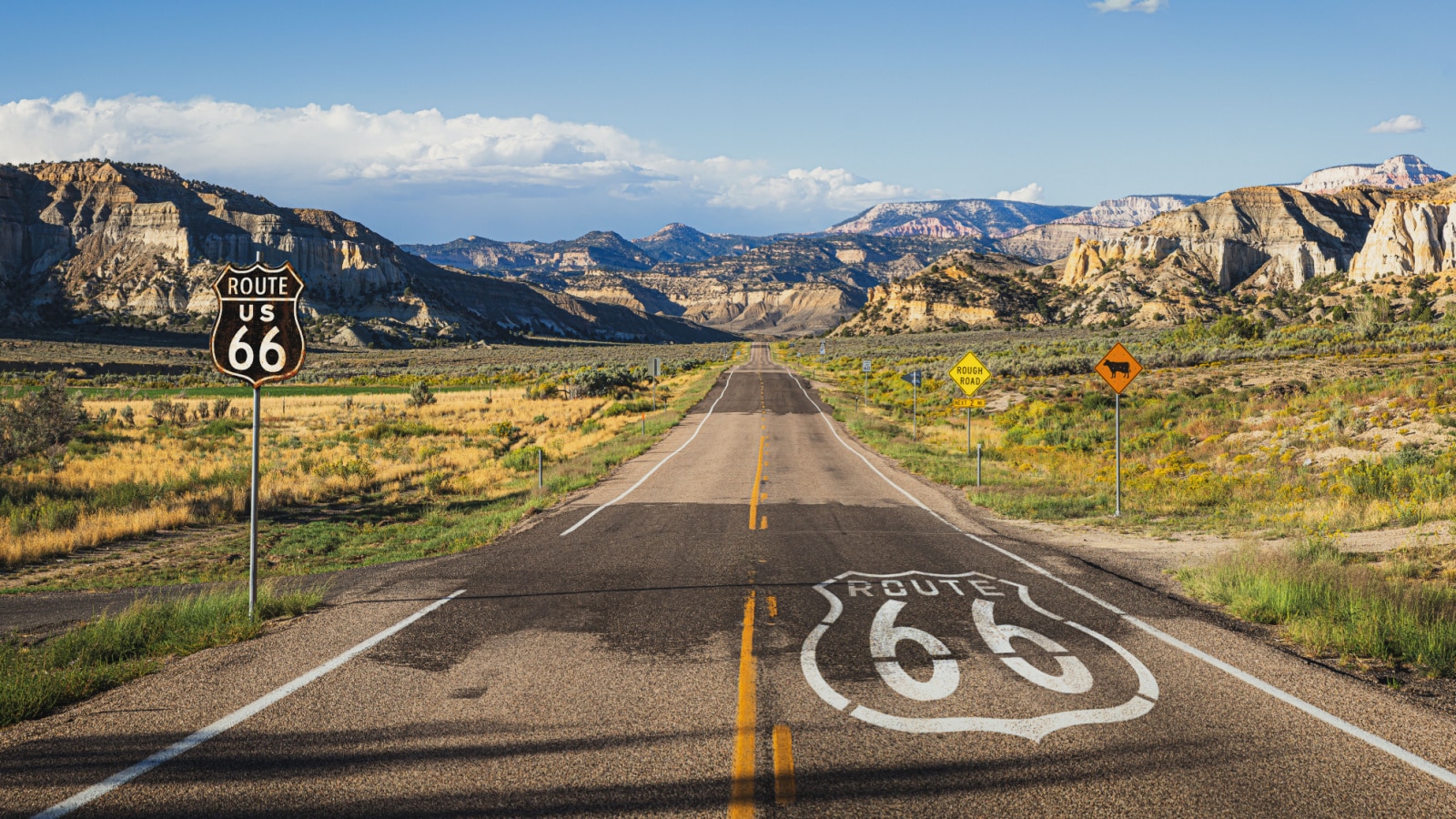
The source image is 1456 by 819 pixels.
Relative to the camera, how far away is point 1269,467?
1933 cm

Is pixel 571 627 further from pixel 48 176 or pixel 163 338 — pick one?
pixel 48 176

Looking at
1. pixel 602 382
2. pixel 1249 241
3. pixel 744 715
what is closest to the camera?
pixel 744 715

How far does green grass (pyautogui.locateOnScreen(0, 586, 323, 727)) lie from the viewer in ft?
18.0

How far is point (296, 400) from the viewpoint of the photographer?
54.2 metres

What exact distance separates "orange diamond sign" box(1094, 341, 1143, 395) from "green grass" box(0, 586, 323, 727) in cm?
1395

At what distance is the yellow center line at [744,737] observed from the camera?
4.07 meters

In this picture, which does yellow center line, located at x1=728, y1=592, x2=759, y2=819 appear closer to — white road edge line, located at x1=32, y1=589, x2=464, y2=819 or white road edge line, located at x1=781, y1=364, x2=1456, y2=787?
white road edge line, located at x1=32, y1=589, x2=464, y2=819

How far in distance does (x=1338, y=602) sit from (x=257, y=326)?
10.4 meters

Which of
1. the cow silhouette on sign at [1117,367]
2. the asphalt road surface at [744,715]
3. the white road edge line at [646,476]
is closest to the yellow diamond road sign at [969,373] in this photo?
the cow silhouette on sign at [1117,367]

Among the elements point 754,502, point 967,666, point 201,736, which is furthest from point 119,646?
point 754,502

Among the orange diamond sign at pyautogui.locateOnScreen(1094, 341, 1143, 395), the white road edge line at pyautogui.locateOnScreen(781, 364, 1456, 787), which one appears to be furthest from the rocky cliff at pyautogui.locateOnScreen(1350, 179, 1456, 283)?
the white road edge line at pyautogui.locateOnScreen(781, 364, 1456, 787)

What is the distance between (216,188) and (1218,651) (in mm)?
222164

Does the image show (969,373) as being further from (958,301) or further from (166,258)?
(166,258)

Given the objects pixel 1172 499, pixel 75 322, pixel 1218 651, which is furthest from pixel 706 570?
pixel 75 322
